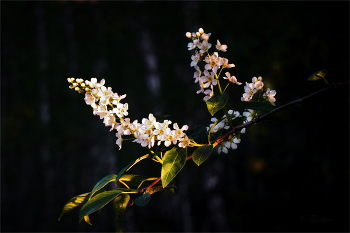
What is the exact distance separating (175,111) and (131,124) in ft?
21.3

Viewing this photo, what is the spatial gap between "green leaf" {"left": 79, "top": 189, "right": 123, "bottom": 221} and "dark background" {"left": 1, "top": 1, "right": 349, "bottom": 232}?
0.73 feet

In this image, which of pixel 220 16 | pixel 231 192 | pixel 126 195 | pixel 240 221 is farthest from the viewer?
pixel 231 192

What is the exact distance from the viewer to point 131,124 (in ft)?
2.55

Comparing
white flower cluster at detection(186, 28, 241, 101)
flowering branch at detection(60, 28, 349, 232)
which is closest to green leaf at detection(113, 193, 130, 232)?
flowering branch at detection(60, 28, 349, 232)

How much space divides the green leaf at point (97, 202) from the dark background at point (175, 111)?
0.22 meters

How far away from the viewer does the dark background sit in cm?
228

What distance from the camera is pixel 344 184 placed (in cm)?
277

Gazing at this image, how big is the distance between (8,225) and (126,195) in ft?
30.8

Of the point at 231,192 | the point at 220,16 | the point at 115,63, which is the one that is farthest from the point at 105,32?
the point at 231,192

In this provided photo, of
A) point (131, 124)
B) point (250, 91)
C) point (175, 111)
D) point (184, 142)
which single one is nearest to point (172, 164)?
point (184, 142)

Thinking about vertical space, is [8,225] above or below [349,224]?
below

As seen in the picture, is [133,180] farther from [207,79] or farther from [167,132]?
[207,79]

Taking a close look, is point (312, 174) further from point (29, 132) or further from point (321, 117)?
point (29, 132)

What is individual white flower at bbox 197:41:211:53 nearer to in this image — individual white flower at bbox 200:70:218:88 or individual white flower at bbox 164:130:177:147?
individual white flower at bbox 200:70:218:88
